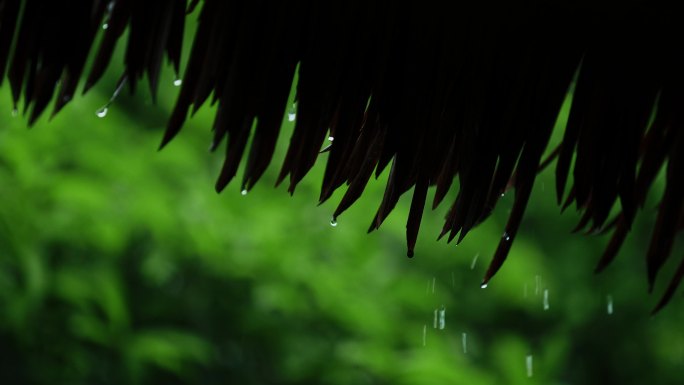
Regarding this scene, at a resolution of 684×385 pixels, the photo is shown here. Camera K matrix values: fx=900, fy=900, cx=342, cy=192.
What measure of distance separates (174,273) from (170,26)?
262 cm

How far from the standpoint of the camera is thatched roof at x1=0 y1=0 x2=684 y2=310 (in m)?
0.94

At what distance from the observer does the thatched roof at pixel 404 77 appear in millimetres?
940

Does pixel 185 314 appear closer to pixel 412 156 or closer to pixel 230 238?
pixel 230 238

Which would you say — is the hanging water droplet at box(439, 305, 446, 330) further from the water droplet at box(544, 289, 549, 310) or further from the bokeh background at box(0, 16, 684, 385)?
the water droplet at box(544, 289, 549, 310)

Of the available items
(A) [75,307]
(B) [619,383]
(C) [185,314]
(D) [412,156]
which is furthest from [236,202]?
(D) [412,156]

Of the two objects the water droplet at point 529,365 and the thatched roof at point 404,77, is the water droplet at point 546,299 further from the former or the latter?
the thatched roof at point 404,77

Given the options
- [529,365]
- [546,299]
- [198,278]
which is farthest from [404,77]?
[546,299]

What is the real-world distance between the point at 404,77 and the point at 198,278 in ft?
8.59

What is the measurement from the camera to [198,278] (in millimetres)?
3500

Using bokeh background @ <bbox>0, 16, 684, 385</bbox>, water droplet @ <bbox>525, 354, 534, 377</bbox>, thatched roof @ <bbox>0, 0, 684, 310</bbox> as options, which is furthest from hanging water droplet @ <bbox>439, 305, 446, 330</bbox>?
thatched roof @ <bbox>0, 0, 684, 310</bbox>

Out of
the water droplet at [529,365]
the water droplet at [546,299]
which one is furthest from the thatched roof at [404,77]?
the water droplet at [546,299]

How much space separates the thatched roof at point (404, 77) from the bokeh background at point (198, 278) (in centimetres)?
220

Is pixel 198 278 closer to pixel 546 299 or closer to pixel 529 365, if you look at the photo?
pixel 529 365

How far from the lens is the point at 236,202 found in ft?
11.6
